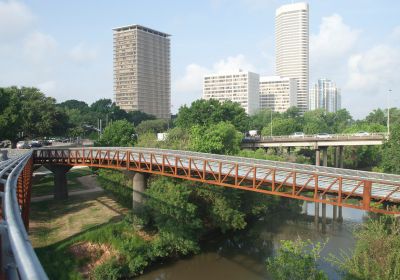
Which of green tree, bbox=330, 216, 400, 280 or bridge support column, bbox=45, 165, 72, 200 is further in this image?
bridge support column, bbox=45, 165, 72, 200

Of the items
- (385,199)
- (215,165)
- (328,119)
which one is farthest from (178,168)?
(328,119)

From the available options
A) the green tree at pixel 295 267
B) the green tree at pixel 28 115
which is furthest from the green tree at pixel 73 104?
the green tree at pixel 295 267

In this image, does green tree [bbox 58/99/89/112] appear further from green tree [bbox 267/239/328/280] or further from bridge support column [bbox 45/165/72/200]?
green tree [bbox 267/239/328/280]

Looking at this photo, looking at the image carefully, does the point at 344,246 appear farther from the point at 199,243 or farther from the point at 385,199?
the point at 385,199

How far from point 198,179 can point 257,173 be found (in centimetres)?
580

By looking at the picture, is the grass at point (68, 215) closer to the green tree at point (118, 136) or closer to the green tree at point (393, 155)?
the green tree at point (118, 136)

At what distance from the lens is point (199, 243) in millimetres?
44375

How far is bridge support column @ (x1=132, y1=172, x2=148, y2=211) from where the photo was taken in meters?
43.5

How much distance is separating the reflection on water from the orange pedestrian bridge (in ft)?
27.3

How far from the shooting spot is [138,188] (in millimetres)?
Result: 44125

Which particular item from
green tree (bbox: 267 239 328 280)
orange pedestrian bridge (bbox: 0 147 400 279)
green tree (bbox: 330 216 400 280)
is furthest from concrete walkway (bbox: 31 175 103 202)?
green tree (bbox: 330 216 400 280)

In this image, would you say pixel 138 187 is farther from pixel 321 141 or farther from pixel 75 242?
pixel 321 141

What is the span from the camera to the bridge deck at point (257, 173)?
87.0 ft

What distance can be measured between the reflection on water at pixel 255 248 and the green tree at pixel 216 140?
13699mm
